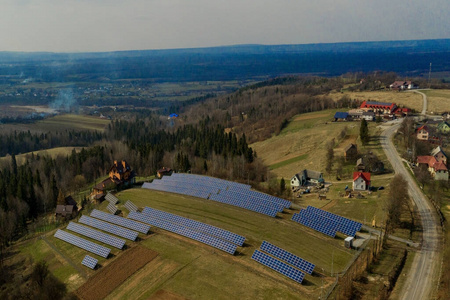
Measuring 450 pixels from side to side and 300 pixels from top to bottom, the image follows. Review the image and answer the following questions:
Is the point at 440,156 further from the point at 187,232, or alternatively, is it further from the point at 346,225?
the point at 187,232

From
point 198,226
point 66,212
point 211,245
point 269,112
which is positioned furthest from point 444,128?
point 66,212

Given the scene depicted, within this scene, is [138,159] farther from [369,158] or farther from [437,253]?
[437,253]

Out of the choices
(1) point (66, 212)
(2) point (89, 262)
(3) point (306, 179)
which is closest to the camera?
(2) point (89, 262)

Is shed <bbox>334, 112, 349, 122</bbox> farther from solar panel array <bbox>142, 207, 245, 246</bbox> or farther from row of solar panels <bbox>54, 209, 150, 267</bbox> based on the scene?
row of solar panels <bbox>54, 209, 150, 267</bbox>

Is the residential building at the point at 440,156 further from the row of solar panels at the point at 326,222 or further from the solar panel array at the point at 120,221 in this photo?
the solar panel array at the point at 120,221

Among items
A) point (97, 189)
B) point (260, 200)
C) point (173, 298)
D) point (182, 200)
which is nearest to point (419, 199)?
point (260, 200)

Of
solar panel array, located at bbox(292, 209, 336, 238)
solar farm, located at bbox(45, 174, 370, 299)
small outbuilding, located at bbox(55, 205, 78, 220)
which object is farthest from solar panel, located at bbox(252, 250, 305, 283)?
small outbuilding, located at bbox(55, 205, 78, 220)
